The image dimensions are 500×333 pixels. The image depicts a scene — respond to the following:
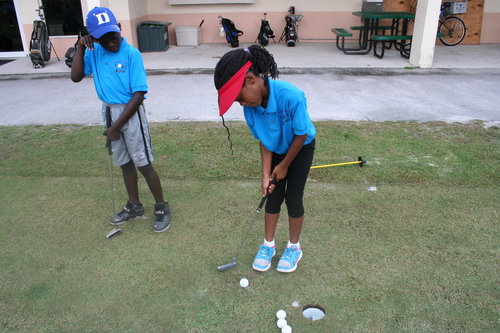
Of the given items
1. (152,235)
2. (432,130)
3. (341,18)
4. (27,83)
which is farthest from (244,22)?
(152,235)

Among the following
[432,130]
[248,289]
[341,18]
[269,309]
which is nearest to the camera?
[269,309]

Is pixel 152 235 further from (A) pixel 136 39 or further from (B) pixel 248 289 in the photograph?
(A) pixel 136 39

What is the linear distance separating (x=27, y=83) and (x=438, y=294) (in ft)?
27.0

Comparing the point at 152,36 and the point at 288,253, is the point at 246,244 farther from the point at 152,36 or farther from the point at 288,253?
the point at 152,36

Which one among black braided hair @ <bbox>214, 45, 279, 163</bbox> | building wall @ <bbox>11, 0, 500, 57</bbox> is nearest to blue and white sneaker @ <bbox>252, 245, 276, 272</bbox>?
black braided hair @ <bbox>214, 45, 279, 163</bbox>

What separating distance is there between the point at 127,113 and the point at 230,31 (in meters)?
8.43

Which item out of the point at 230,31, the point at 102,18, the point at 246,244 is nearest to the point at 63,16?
the point at 230,31

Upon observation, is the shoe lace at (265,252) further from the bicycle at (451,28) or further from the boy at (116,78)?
the bicycle at (451,28)

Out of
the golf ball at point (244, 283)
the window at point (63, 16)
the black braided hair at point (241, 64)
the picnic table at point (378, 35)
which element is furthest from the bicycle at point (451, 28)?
the golf ball at point (244, 283)

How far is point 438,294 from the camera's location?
2.60 m

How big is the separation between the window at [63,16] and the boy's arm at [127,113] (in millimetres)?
8451

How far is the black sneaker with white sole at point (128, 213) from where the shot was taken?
3451mm

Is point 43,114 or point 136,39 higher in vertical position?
point 136,39

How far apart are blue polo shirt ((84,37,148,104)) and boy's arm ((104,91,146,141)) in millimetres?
52
